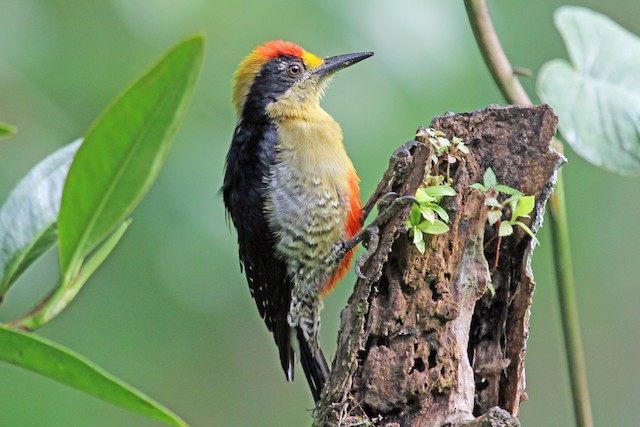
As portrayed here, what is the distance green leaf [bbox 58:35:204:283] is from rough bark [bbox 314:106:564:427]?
90 cm

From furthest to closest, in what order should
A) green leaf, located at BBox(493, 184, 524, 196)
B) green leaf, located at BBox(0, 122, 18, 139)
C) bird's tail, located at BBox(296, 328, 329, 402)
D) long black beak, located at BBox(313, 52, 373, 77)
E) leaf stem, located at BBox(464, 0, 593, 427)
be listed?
long black beak, located at BBox(313, 52, 373, 77), bird's tail, located at BBox(296, 328, 329, 402), leaf stem, located at BBox(464, 0, 593, 427), green leaf, located at BBox(493, 184, 524, 196), green leaf, located at BBox(0, 122, 18, 139)

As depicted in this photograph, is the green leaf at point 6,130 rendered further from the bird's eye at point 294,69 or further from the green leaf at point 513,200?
Answer: the bird's eye at point 294,69

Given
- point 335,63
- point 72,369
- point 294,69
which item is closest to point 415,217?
point 72,369

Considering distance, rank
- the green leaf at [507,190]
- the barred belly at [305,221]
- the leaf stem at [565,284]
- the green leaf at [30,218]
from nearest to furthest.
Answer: the green leaf at [30,218] → the green leaf at [507,190] → the leaf stem at [565,284] → the barred belly at [305,221]

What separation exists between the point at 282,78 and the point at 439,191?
5.79 feet

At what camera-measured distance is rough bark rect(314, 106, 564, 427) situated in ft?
7.07

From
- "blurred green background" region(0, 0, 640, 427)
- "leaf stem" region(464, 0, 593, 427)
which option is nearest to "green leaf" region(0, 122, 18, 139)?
"leaf stem" region(464, 0, 593, 427)

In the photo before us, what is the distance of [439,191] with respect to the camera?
2.25 meters

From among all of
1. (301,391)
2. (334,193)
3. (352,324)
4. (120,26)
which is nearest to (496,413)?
(352,324)

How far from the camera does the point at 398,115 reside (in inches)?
135

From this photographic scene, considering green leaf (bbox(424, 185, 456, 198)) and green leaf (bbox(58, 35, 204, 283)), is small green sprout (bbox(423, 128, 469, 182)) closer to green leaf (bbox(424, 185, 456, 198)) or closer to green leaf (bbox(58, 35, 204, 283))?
green leaf (bbox(424, 185, 456, 198))

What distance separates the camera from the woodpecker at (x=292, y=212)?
330 cm

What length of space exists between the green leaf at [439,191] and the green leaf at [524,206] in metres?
0.18

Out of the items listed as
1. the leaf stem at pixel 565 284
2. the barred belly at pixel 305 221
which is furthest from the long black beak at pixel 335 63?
the leaf stem at pixel 565 284
